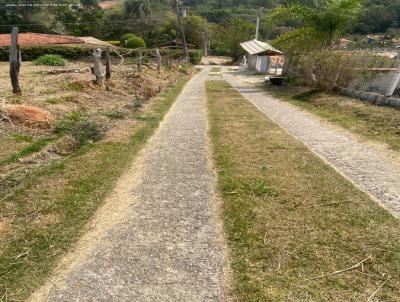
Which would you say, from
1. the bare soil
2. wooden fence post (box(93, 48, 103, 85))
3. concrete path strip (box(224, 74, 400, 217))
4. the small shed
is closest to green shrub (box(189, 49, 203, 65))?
Result: the small shed

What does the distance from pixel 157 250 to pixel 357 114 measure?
8.58 meters

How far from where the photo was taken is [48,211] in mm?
4297

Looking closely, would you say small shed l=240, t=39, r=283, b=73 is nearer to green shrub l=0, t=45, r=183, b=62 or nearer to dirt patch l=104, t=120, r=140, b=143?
green shrub l=0, t=45, r=183, b=62

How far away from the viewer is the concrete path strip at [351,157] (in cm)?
497

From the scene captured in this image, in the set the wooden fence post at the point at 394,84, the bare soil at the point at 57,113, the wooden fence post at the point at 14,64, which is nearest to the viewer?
the bare soil at the point at 57,113

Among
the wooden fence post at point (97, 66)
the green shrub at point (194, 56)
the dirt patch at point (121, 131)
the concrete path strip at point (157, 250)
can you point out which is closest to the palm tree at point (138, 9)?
the green shrub at point (194, 56)

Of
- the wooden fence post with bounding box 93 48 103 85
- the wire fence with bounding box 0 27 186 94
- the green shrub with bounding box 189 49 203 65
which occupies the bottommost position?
the green shrub with bounding box 189 49 203 65

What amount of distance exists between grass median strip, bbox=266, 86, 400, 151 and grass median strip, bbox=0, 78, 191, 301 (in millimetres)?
5423

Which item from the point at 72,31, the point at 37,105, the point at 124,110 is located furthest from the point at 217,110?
the point at 72,31

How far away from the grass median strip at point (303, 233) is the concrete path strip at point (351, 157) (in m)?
0.26

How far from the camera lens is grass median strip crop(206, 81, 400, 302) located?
3.03 meters

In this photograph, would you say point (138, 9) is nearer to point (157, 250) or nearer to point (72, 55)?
point (72, 55)

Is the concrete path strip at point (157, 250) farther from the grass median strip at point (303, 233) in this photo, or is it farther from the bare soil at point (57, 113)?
the bare soil at point (57, 113)

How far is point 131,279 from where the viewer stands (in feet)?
10.4
